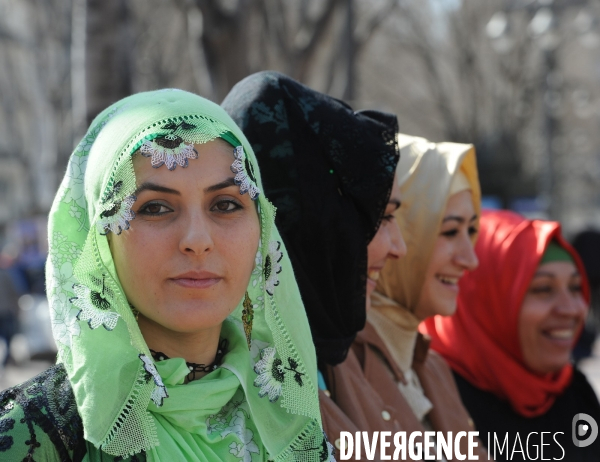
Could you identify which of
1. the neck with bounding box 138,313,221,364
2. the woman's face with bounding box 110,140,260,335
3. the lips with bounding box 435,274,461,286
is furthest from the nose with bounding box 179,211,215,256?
the lips with bounding box 435,274,461,286

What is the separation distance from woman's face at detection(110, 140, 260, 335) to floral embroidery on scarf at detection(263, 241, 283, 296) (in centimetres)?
21

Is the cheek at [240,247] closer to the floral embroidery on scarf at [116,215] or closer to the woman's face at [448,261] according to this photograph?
the floral embroidery on scarf at [116,215]

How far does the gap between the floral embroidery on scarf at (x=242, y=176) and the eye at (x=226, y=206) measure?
0.04m

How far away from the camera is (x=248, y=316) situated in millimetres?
2512

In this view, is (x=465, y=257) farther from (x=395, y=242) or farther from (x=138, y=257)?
(x=138, y=257)

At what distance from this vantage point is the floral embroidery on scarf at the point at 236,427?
2.23 metres

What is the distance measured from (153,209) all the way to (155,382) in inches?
16.9

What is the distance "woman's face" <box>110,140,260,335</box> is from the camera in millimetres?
2152

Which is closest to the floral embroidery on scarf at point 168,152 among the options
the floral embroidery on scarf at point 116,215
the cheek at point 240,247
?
the floral embroidery on scarf at point 116,215

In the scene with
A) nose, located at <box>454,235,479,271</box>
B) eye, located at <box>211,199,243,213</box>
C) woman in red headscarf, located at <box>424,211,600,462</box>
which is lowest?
woman in red headscarf, located at <box>424,211,600,462</box>

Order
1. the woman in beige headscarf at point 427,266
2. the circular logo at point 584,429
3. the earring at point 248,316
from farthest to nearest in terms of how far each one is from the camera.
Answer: the circular logo at point 584,429, the woman in beige headscarf at point 427,266, the earring at point 248,316

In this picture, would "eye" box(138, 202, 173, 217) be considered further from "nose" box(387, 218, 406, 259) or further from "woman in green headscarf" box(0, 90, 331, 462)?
"nose" box(387, 218, 406, 259)

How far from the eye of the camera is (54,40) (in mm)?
20000

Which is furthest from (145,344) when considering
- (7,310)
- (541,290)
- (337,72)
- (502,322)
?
(337,72)
